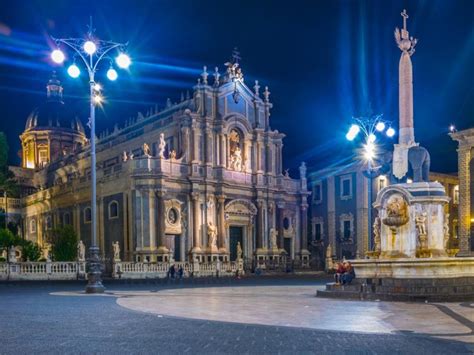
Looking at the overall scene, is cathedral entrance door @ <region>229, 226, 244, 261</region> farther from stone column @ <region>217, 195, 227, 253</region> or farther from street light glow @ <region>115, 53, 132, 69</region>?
street light glow @ <region>115, 53, 132, 69</region>

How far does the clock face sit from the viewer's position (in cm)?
4703

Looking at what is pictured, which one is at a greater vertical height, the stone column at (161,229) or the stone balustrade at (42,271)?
the stone column at (161,229)

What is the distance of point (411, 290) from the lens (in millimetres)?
17359

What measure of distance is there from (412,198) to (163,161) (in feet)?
97.6

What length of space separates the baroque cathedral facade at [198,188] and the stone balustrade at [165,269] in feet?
8.27

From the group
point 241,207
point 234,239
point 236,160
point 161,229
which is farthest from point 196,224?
point 236,160

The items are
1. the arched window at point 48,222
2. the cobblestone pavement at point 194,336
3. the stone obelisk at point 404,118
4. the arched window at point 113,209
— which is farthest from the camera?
the arched window at point 48,222

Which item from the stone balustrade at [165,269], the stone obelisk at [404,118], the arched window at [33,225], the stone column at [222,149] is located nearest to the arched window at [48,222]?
the arched window at [33,225]

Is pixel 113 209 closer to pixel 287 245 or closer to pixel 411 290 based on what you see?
pixel 287 245

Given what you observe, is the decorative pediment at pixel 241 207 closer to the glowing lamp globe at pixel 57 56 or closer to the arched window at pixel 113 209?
the arched window at pixel 113 209

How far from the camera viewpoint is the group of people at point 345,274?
19906 mm

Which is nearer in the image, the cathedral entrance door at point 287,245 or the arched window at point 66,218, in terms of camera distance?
the cathedral entrance door at point 287,245

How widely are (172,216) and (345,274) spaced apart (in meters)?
28.8

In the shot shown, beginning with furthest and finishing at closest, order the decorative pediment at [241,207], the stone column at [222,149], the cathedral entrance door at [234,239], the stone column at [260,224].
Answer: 1. the stone column at [260,224]
2. the cathedral entrance door at [234,239]
3. the decorative pediment at [241,207]
4. the stone column at [222,149]
